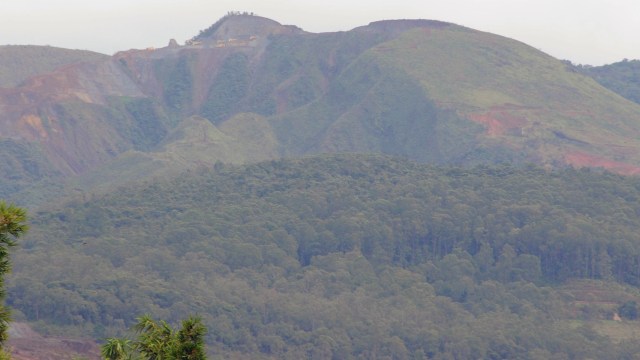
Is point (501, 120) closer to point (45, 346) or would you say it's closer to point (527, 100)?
point (527, 100)

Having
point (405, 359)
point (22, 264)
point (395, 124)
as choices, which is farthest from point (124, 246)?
point (395, 124)

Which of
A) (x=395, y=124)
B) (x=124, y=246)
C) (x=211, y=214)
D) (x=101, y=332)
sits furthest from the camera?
(x=395, y=124)

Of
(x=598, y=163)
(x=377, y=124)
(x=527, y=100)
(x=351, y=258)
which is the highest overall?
(x=527, y=100)

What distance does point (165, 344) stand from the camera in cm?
2984

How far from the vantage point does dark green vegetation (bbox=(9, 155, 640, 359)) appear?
115 m

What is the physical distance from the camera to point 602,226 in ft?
431

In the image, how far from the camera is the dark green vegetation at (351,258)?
115 metres

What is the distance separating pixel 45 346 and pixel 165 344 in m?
76.8

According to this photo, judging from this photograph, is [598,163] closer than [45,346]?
No

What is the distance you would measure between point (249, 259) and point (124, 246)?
37.1 ft

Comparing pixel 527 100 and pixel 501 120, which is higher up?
pixel 527 100

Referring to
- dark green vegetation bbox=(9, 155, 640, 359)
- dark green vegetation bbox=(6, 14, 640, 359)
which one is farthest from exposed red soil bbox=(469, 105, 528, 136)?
dark green vegetation bbox=(9, 155, 640, 359)

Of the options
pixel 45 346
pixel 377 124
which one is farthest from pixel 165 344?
pixel 377 124

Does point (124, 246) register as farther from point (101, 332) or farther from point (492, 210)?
point (492, 210)
